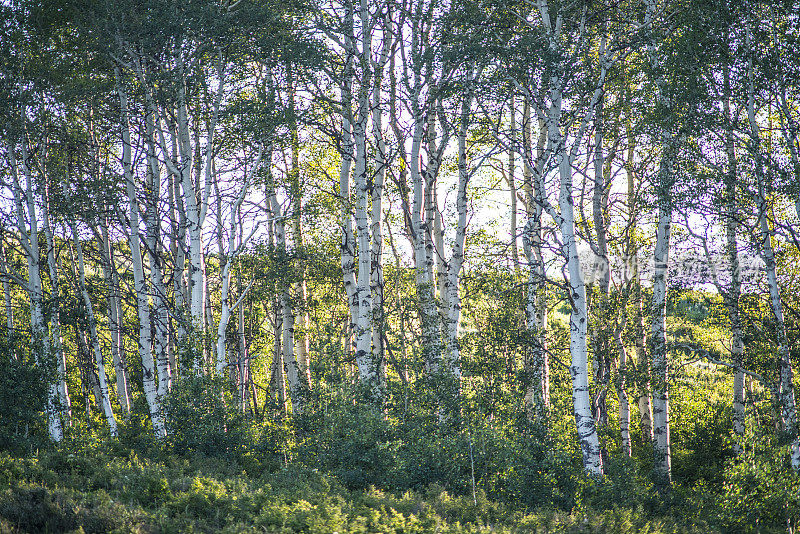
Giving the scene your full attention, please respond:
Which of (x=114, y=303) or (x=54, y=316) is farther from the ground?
(x=114, y=303)

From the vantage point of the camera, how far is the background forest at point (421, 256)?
1084 cm

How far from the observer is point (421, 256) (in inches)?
597

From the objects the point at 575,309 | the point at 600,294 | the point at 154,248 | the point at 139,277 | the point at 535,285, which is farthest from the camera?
the point at 154,248

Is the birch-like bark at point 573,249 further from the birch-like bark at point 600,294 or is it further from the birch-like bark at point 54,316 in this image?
the birch-like bark at point 54,316

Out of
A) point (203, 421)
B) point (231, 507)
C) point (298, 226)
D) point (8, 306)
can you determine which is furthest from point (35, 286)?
point (231, 507)

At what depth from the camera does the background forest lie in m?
10.8

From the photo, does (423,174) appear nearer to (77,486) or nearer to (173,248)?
(173,248)

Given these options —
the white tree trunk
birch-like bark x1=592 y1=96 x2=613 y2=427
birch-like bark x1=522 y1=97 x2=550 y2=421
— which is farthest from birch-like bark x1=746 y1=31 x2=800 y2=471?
birch-like bark x1=522 y1=97 x2=550 y2=421

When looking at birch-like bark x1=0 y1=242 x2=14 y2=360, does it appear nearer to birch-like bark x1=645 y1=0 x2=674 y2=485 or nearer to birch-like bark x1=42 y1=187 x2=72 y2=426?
birch-like bark x1=42 y1=187 x2=72 y2=426

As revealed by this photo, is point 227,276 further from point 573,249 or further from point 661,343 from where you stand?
point 661,343

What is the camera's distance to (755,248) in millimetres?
12016

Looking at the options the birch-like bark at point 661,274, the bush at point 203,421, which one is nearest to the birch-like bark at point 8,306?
the bush at point 203,421

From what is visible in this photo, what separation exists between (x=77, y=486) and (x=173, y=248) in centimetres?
906

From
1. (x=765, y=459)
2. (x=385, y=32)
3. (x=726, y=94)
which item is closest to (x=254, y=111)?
(x=385, y=32)
